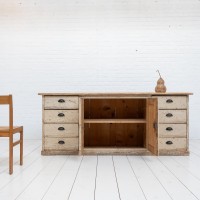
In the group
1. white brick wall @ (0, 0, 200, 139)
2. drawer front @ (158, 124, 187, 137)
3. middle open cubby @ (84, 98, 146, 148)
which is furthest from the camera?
white brick wall @ (0, 0, 200, 139)

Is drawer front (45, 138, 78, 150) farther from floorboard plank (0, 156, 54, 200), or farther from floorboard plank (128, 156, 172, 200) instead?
floorboard plank (128, 156, 172, 200)

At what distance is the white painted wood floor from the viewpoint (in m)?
2.45

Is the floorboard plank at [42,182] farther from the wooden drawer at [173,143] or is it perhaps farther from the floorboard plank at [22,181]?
the wooden drawer at [173,143]

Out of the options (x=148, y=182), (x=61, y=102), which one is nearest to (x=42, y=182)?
(x=148, y=182)

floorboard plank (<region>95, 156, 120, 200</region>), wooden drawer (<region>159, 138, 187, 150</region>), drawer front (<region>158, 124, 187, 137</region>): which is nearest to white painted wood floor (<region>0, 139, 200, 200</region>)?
floorboard plank (<region>95, 156, 120, 200</region>)

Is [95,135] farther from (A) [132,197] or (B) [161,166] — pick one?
(A) [132,197]

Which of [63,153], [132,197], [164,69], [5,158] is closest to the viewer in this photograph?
[132,197]

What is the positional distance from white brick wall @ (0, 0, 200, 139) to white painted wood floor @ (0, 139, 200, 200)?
1.97 m

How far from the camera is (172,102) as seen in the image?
4.22 m

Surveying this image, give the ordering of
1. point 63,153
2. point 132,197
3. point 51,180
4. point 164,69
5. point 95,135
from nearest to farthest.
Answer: point 132,197 < point 51,180 < point 63,153 < point 95,135 < point 164,69

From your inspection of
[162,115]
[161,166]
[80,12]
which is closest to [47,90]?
[80,12]

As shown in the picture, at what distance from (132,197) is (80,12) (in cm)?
426

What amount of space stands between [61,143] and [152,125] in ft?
4.07

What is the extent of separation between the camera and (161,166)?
139 inches
